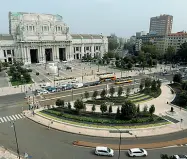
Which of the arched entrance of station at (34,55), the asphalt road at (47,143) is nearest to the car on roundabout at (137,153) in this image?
the asphalt road at (47,143)

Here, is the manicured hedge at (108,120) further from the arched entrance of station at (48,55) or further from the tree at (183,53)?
the arched entrance of station at (48,55)

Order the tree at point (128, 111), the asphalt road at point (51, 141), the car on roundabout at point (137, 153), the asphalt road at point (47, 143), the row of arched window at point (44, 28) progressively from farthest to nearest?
the row of arched window at point (44, 28)
the tree at point (128, 111)
the asphalt road at point (51, 141)
the asphalt road at point (47, 143)
the car on roundabout at point (137, 153)

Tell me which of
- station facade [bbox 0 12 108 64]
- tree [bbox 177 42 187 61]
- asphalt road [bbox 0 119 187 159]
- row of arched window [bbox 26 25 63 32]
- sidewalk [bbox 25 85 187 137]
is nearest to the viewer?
asphalt road [bbox 0 119 187 159]

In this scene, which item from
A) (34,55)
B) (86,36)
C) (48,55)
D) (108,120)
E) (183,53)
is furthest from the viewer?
(86,36)

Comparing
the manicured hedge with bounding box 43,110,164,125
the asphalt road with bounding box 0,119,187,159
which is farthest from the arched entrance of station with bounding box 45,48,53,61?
the asphalt road with bounding box 0,119,187,159

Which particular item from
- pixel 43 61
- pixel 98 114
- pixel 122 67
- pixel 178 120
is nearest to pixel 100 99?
pixel 98 114

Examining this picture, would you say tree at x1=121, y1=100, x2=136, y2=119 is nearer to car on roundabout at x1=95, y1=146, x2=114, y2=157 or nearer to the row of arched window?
car on roundabout at x1=95, y1=146, x2=114, y2=157

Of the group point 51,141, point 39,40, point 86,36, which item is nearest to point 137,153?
point 51,141

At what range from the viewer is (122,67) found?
9662cm

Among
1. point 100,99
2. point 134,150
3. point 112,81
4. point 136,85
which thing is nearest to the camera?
point 134,150

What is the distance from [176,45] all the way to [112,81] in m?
92.6

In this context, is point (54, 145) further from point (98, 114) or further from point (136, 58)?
point (136, 58)

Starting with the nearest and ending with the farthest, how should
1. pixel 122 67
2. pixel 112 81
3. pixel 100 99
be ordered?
pixel 100 99
pixel 112 81
pixel 122 67

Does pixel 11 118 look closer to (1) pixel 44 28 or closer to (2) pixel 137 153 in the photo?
(2) pixel 137 153
